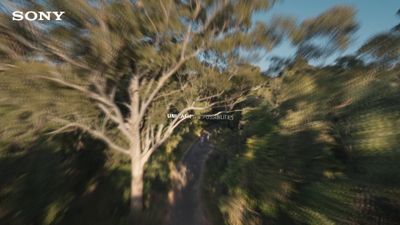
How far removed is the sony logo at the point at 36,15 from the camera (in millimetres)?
3832

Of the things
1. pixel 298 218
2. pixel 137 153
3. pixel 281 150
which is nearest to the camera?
pixel 298 218

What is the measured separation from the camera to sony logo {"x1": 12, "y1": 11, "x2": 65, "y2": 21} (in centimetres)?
383

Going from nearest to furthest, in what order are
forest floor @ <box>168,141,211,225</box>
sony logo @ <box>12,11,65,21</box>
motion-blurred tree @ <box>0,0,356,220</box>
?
sony logo @ <box>12,11,65,21</box>, motion-blurred tree @ <box>0,0,356,220</box>, forest floor @ <box>168,141,211,225</box>

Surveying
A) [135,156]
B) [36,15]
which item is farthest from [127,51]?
[135,156]

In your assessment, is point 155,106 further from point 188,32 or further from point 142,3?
point 142,3

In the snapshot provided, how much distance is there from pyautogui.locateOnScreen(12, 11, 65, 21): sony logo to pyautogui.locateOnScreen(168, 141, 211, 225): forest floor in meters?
6.51

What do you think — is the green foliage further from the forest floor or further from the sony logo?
the forest floor

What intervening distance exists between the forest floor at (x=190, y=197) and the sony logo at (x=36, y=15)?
6.51m

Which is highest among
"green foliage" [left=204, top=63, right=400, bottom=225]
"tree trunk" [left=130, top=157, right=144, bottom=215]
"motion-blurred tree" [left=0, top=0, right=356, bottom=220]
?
"motion-blurred tree" [left=0, top=0, right=356, bottom=220]

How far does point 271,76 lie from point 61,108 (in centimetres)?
576

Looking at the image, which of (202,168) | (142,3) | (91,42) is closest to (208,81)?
(142,3)

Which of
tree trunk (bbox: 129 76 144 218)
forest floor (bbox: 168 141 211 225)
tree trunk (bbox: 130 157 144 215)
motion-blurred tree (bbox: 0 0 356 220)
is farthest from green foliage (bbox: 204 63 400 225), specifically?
forest floor (bbox: 168 141 211 225)

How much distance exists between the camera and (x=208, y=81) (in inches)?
266

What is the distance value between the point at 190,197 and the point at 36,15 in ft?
25.5
